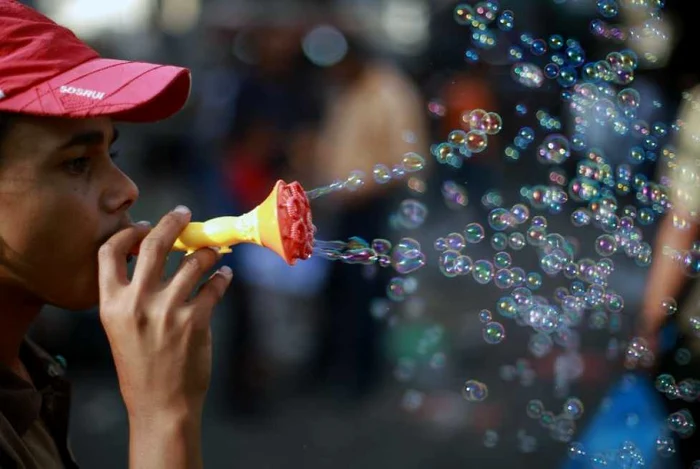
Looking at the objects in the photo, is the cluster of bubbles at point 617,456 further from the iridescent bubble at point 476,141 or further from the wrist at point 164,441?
the wrist at point 164,441

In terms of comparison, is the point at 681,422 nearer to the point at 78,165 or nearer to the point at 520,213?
the point at 520,213

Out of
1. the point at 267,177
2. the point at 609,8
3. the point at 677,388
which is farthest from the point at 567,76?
the point at 267,177

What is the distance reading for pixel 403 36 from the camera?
226 inches

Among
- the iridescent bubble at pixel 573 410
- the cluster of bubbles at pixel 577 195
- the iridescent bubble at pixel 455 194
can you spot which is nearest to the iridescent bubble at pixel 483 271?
the cluster of bubbles at pixel 577 195

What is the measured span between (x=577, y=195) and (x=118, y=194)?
5.13ft

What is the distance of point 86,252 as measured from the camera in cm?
147

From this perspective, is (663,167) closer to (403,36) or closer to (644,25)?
(644,25)

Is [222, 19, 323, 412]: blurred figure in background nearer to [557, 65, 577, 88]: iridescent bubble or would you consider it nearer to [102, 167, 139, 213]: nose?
[557, 65, 577, 88]: iridescent bubble

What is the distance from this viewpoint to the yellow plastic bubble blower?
1.46 metres

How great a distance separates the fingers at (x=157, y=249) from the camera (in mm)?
1375

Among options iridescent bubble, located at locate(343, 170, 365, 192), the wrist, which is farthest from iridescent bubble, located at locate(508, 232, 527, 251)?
the wrist

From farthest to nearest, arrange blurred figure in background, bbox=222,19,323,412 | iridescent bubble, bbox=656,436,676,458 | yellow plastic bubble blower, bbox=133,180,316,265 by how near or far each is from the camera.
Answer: blurred figure in background, bbox=222,19,323,412 → iridescent bubble, bbox=656,436,676,458 → yellow plastic bubble blower, bbox=133,180,316,265

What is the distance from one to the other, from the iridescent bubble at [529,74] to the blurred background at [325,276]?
0.55 metres

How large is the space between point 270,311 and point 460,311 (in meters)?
1.09
